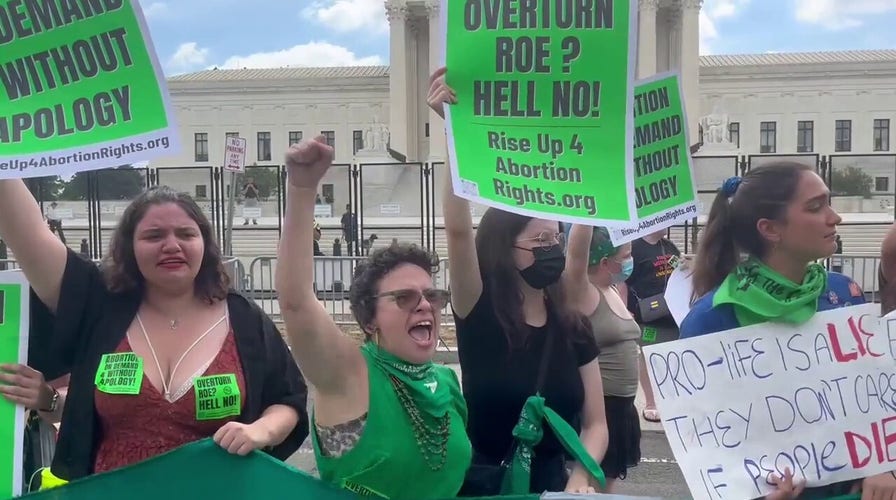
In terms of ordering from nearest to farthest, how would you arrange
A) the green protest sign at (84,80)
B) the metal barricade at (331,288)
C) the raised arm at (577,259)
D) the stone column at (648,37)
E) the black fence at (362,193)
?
the green protest sign at (84,80)
the raised arm at (577,259)
the metal barricade at (331,288)
the black fence at (362,193)
the stone column at (648,37)

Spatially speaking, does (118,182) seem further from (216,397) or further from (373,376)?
(373,376)

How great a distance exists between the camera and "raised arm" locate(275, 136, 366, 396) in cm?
207

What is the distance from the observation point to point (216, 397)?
7.20 feet

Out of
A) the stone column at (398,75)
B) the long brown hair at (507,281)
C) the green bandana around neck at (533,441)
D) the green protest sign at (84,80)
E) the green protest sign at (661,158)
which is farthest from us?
the stone column at (398,75)

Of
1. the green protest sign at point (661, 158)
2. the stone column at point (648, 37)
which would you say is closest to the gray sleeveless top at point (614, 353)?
the green protest sign at point (661, 158)

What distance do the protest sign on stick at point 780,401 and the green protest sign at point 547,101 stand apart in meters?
0.46

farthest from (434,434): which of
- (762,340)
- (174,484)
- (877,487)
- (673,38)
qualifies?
(673,38)

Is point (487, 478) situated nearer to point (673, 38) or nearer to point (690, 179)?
point (690, 179)

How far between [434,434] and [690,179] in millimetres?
1450

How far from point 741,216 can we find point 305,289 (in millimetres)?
1258

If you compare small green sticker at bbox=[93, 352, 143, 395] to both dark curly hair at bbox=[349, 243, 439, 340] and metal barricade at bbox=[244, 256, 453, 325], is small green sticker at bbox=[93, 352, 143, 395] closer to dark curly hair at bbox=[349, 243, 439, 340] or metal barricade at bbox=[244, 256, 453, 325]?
dark curly hair at bbox=[349, 243, 439, 340]

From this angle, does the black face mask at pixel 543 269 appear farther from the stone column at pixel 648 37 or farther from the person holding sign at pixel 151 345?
the stone column at pixel 648 37

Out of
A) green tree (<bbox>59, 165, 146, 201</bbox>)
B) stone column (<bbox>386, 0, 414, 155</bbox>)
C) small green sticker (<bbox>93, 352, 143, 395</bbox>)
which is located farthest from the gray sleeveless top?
stone column (<bbox>386, 0, 414, 155</bbox>)

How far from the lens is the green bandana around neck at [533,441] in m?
2.47
